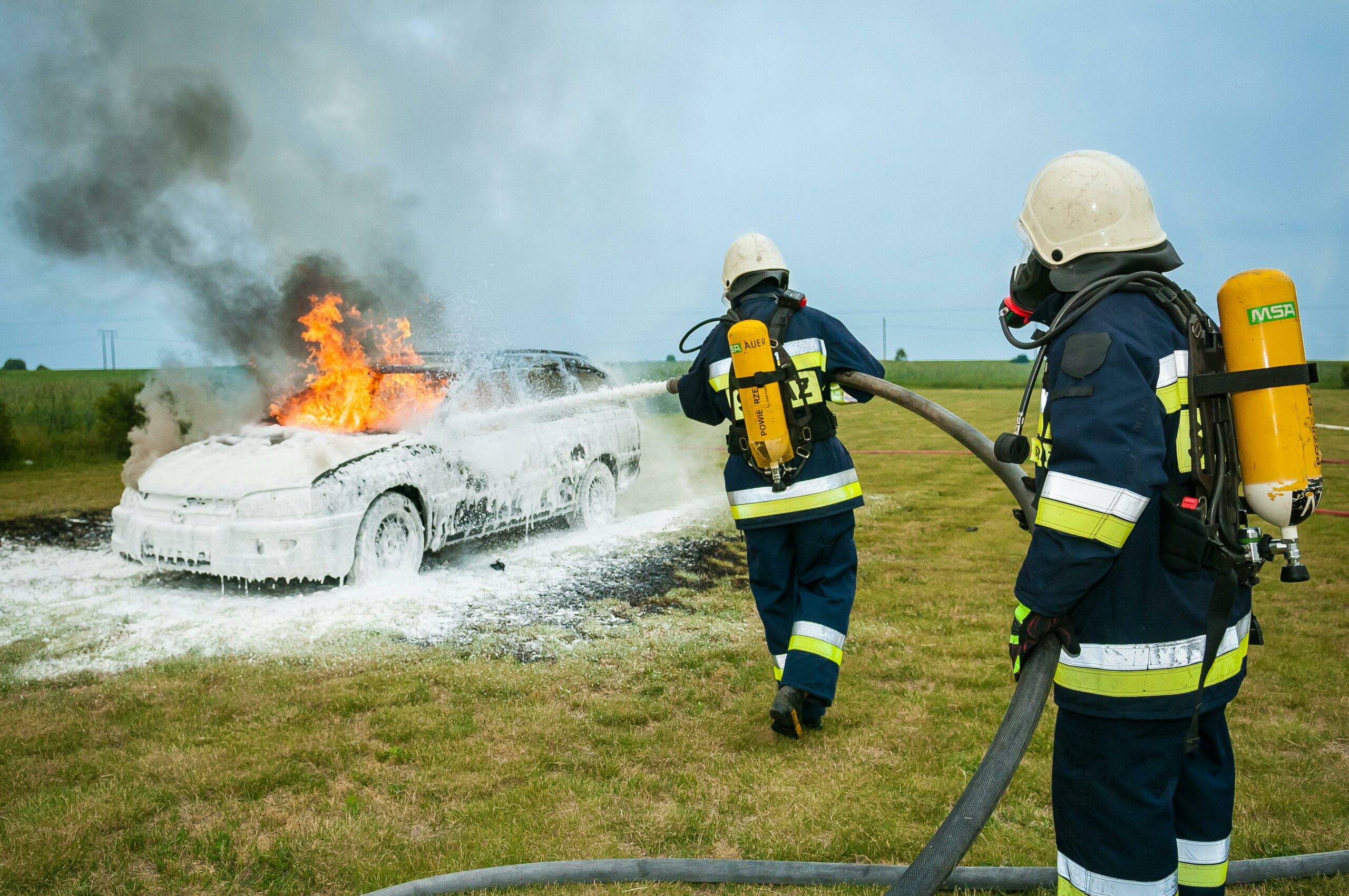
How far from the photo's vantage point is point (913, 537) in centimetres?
830

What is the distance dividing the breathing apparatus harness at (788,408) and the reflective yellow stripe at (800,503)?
82 mm

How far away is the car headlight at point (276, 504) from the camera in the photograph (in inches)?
221

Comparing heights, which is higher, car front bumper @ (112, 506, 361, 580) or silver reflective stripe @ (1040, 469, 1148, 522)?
silver reflective stripe @ (1040, 469, 1148, 522)

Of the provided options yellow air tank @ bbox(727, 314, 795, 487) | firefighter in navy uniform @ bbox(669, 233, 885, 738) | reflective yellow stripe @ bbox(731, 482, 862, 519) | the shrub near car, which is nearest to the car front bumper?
the shrub near car

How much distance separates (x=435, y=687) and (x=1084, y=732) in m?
3.32

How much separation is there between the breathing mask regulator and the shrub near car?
15.7ft

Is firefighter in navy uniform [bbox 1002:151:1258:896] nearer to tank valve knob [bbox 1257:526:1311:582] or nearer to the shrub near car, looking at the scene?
tank valve knob [bbox 1257:526:1311:582]

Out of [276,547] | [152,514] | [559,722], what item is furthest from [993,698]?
[152,514]

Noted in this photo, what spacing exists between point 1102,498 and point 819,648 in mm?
2066

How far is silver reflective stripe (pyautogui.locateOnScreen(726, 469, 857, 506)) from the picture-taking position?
394 centimetres

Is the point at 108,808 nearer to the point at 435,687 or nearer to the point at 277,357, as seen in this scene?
the point at 435,687

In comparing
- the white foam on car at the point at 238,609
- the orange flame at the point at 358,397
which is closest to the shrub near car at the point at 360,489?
the orange flame at the point at 358,397

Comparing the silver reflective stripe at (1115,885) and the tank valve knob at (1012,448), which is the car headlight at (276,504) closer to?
the tank valve knob at (1012,448)

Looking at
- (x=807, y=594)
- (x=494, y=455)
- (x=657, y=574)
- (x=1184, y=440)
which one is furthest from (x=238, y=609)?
(x=1184, y=440)
